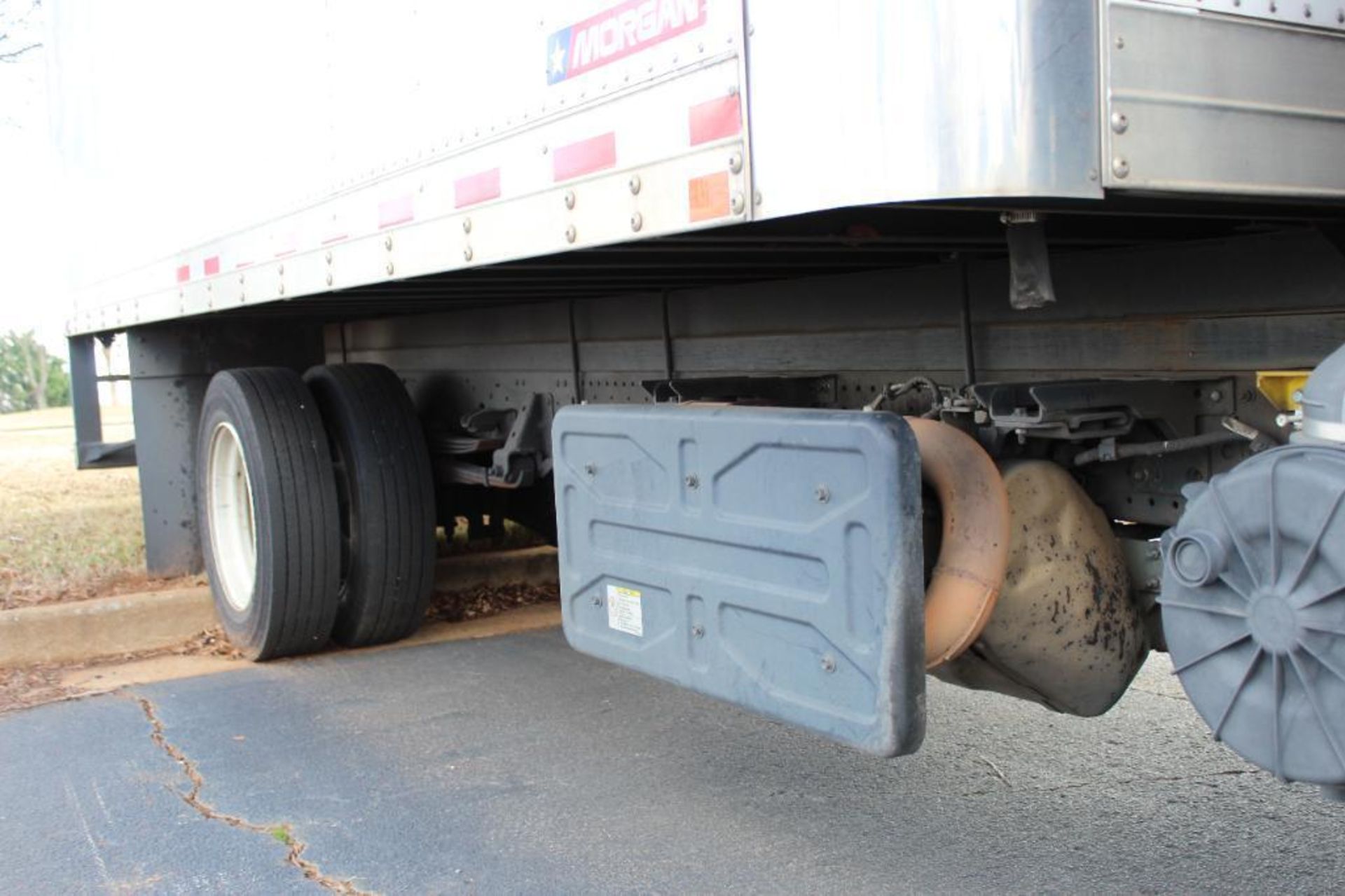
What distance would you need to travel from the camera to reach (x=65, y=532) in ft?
26.7

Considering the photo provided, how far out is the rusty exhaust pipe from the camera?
266 centimetres

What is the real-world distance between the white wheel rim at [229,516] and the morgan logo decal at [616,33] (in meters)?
3.58

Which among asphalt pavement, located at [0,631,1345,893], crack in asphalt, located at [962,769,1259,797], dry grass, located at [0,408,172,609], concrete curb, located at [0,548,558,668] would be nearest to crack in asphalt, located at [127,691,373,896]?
asphalt pavement, located at [0,631,1345,893]

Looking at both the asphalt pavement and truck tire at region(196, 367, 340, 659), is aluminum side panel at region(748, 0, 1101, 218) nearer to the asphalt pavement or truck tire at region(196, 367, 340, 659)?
the asphalt pavement

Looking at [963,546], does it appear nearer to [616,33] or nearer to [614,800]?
[616,33]

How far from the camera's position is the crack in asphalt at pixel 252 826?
137 inches

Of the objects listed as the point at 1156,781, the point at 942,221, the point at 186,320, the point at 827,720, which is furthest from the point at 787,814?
the point at 186,320

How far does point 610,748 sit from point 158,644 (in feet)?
9.08

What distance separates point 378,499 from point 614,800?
200 centimetres

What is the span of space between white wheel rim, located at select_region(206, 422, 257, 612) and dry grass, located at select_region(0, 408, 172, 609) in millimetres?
873

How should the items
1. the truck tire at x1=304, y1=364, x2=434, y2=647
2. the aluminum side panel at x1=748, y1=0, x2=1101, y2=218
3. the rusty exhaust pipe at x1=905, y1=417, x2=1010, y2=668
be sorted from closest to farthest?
the aluminum side panel at x1=748, y1=0, x2=1101, y2=218 < the rusty exhaust pipe at x1=905, y1=417, x2=1010, y2=668 < the truck tire at x1=304, y1=364, x2=434, y2=647

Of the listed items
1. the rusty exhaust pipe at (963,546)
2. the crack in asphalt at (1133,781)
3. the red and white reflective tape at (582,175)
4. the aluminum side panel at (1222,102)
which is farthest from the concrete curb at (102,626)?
the aluminum side panel at (1222,102)

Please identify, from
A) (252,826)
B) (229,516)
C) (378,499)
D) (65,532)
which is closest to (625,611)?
(252,826)

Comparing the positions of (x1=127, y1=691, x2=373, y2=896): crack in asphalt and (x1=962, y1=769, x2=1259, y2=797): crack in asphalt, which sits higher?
(x1=127, y1=691, x2=373, y2=896): crack in asphalt
